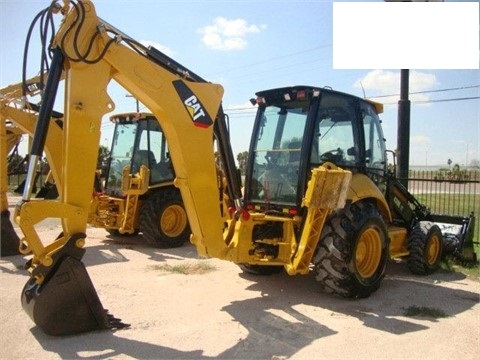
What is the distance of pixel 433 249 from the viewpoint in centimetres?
726

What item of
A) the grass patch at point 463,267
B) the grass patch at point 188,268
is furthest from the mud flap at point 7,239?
the grass patch at point 463,267

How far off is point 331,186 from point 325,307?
1.40 metres

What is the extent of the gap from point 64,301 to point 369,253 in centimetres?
372

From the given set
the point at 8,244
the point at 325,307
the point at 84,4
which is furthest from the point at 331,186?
the point at 8,244

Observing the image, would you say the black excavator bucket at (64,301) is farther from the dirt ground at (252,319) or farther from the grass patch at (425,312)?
the grass patch at (425,312)

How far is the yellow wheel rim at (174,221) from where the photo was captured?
30.8ft

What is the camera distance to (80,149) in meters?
4.32

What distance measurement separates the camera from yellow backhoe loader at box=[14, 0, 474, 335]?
14.0ft

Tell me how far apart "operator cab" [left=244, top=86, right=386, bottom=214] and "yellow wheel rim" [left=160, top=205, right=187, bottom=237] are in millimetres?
3521

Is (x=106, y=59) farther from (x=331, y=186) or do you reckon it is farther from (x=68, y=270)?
(x=331, y=186)

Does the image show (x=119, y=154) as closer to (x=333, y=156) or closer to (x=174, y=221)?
(x=174, y=221)

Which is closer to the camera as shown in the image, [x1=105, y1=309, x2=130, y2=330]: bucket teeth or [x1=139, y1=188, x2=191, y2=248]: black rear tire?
[x1=105, y1=309, x2=130, y2=330]: bucket teeth

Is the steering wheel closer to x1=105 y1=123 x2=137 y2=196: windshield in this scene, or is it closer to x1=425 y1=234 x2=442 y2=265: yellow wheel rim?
x1=425 y1=234 x2=442 y2=265: yellow wheel rim

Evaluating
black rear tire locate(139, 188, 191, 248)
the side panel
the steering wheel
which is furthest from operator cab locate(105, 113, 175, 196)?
the side panel
